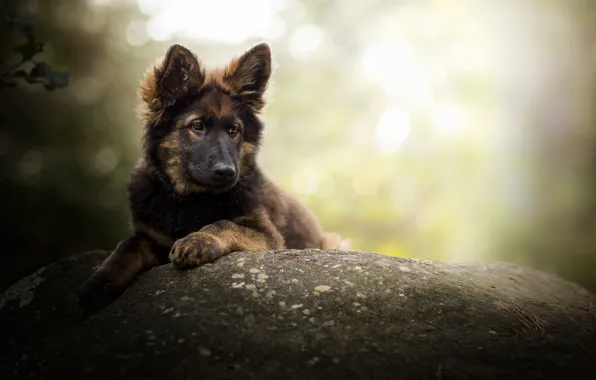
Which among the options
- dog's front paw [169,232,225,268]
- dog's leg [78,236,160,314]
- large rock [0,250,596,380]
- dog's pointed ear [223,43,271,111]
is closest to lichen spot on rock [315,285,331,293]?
large rock [0,250,596,380]

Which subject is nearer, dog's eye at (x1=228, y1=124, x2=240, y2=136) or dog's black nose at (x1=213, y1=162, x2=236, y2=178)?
dog's black nose at (x1=213, y1=162, x2=236, y2=178)

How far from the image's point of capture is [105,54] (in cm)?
1032

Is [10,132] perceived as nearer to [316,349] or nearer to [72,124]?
[72,124]

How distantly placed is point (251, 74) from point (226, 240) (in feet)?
6.27

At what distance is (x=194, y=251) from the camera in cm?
414

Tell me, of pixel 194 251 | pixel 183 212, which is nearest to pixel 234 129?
pixel 183 212

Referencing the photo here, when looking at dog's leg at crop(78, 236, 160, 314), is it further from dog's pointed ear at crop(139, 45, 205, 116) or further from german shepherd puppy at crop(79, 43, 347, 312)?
dog's pointed ear at crop(139, 45, 205, 116)

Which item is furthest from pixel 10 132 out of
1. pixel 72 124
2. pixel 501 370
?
pixel 501 370

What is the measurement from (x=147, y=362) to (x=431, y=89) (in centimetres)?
1168

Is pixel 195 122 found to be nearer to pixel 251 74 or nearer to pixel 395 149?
pixel 251 74

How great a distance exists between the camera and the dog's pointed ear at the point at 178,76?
4922 mm

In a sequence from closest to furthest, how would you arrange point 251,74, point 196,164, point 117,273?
point 117,273
point 196,164
point 251,74

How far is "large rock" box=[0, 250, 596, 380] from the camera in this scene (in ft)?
10.4

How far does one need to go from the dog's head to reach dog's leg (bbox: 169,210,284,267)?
414mm
